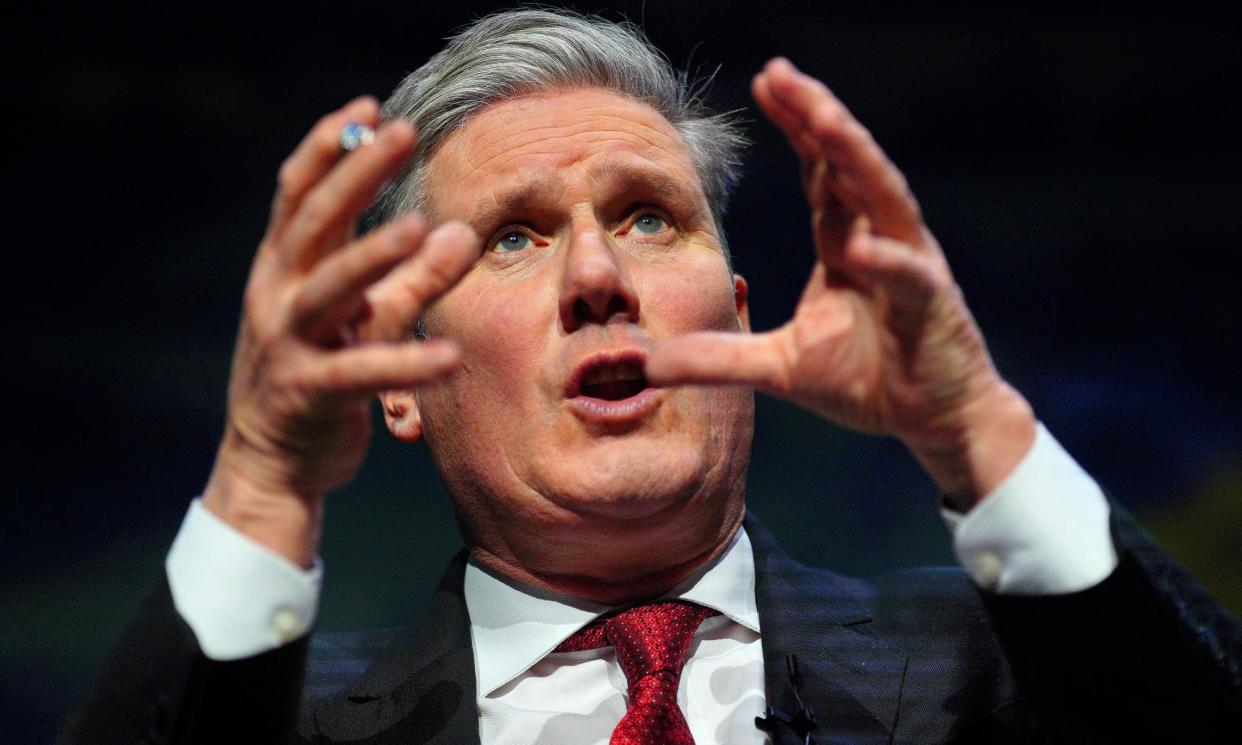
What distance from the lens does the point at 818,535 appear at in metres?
3.02

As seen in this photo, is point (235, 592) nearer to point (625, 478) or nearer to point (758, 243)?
point (625, 478)

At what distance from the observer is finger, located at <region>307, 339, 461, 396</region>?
1315mm

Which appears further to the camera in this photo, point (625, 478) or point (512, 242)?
point (512, 242)

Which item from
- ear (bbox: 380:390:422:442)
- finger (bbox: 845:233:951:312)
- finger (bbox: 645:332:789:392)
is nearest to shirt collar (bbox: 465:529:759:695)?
ear (bbox: 380:390:422:442)

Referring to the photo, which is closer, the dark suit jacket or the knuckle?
the knuckle

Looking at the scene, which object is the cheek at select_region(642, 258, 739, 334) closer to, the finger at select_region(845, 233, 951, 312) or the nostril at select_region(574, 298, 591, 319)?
the nostril at select_region(574, 298, 591, 319)

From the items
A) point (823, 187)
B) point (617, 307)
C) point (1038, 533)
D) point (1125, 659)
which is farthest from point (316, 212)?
point (1125, 659)

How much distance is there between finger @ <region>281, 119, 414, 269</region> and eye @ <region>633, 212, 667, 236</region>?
2.81 ft

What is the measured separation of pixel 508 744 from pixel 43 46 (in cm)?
181

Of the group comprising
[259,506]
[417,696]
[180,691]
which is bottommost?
[417,696]

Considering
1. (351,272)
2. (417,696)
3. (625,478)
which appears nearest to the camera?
(351,272)

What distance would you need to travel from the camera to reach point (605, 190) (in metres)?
2.15

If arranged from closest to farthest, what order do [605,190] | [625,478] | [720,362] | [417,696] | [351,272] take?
[351,272]
[720,362]
[625,478]
[417,696]
[605,190]

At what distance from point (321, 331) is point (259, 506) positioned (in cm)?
26
